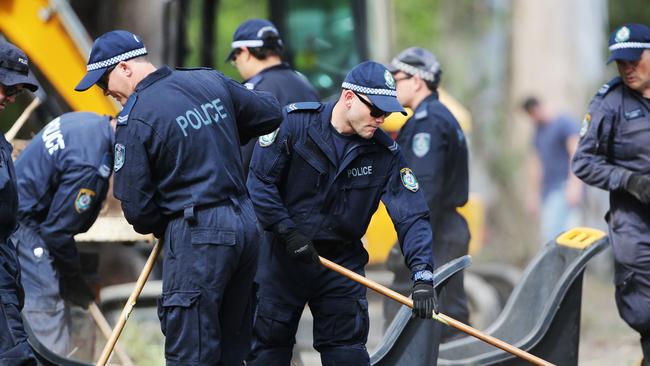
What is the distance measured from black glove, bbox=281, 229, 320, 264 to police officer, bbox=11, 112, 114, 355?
4.53 feet

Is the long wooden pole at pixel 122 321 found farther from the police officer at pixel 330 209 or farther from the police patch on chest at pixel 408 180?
the police patch on chest at pixel 408 180

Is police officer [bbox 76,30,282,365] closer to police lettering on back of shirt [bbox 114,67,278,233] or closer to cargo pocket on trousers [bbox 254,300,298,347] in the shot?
police lettering on back of shirt [bbox 114,67,278,233]

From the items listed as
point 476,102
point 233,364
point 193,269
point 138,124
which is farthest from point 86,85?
point 476,102

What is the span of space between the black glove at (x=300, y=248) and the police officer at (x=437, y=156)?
1894 mm

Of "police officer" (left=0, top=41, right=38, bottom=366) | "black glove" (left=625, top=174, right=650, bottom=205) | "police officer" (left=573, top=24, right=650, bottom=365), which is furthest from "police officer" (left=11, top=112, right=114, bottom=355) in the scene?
"black glove" (left=625, top=174, right=650, bottom=205)

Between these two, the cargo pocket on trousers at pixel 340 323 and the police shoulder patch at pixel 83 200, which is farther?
the police shoulder patch at pixel 83 200

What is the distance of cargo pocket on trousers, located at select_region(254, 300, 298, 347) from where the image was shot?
6156 millimetres

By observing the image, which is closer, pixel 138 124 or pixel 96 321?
pixel 138 124

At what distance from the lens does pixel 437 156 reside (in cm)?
770

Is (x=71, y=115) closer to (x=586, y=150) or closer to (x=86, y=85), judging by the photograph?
(x=86, y=85)

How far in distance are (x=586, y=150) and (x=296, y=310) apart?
75.0 inches

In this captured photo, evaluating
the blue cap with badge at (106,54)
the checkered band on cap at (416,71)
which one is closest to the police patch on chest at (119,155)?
the blue cap with badge at (106,54)

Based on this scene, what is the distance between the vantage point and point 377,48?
35.7 feet

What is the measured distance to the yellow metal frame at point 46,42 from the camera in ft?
29.3
